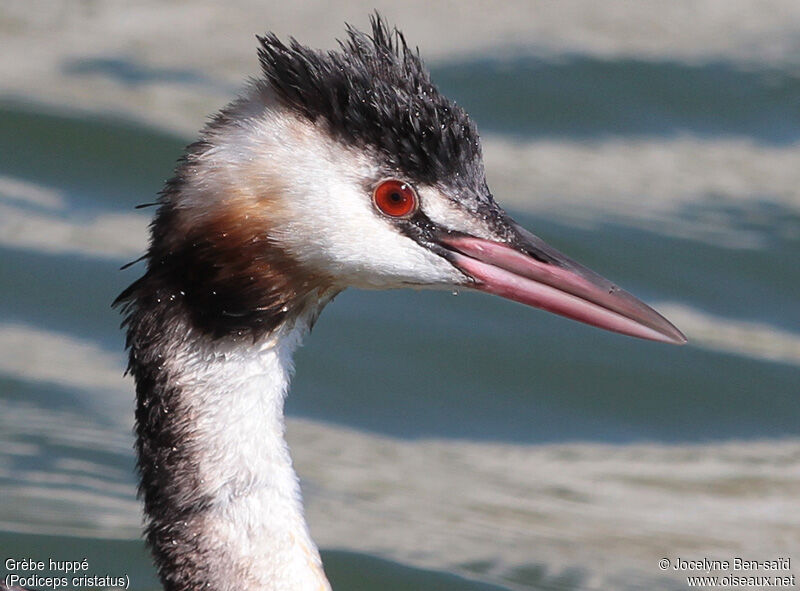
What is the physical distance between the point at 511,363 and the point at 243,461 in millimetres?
2803

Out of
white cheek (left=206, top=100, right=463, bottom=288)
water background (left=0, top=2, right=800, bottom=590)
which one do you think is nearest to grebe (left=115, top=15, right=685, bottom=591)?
white cheek (left=206, top=100, right=463, bottom=288)

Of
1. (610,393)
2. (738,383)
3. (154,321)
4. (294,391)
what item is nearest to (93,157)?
(294,391)

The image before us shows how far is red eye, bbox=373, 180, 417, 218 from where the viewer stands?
414 centimetres

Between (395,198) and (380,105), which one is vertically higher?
(380,105)

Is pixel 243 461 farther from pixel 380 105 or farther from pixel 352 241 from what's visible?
pixel 380 105

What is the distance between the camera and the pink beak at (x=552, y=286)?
420 cm

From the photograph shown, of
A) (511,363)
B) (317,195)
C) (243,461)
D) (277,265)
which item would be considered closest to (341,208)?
(317,195)

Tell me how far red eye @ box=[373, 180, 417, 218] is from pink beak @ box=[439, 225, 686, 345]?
141 millimetres

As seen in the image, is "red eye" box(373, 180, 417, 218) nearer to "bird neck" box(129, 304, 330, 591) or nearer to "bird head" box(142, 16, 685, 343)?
"bird head" box(142, 16, 685, 343)

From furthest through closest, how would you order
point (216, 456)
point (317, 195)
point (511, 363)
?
1. point (511, 363)
2. point (216, 456)
3. point (317, 195)

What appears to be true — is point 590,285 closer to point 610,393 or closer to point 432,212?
point 432,212

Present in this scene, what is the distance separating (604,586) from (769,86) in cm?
341

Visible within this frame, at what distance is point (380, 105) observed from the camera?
4.09 meters

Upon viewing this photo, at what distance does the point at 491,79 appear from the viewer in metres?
8.25
